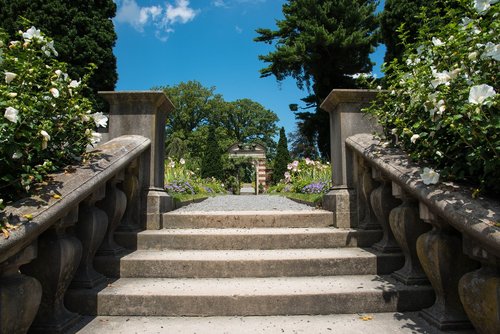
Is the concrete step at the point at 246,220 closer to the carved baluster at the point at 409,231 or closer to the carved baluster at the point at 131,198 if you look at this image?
the carved baluster at the point at 131,198

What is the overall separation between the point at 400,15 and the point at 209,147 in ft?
54.9

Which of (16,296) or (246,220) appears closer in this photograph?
(16,296)

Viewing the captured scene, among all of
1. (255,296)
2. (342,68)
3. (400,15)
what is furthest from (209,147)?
(255,296)

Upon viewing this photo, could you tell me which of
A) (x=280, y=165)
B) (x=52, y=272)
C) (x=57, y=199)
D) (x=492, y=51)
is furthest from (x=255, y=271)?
(x=280, y=165)

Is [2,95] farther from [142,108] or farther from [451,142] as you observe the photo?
[451,142]

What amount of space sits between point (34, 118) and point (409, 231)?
2.81 meters

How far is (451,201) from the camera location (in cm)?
204

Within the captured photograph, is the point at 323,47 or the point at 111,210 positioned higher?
the point at 323,47

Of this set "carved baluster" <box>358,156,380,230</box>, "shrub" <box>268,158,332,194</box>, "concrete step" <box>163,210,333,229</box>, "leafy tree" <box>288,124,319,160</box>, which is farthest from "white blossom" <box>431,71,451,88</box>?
"leafy tree" <box>288,124,319,160</box>

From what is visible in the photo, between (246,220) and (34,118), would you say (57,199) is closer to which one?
(34,118)

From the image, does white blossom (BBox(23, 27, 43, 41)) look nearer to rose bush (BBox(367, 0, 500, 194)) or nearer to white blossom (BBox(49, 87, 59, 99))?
white blossom (BBox(49, 87, 59, 99))

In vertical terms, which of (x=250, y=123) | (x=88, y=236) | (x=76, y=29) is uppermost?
(x=250, y=123)

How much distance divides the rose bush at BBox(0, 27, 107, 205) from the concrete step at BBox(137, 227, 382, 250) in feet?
3.73

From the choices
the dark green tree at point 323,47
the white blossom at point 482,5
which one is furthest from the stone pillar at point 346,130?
the dark green tree at point 323,47
